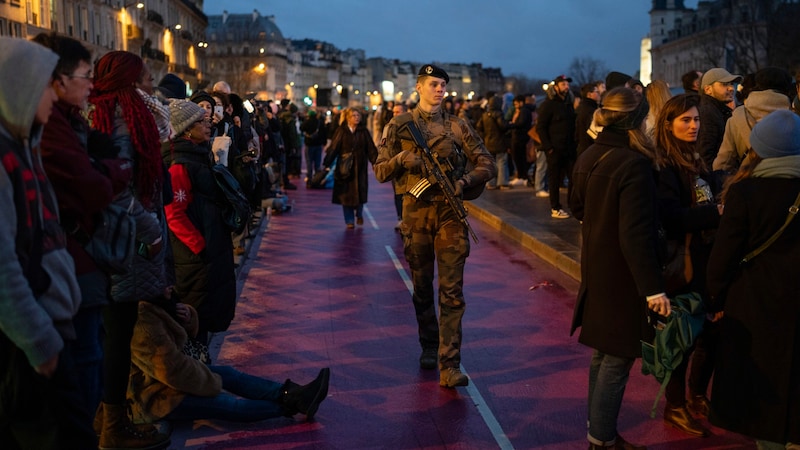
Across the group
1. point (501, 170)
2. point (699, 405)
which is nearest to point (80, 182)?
point (699, 405)

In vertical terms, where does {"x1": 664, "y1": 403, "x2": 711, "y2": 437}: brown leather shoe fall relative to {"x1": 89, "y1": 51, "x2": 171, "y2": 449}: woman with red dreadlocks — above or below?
below

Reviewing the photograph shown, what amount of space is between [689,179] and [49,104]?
3.55 metres

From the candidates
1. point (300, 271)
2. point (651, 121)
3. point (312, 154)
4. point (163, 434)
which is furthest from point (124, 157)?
point (312, 154)

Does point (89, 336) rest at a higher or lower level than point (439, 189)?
lower

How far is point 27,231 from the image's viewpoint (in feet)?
11.6

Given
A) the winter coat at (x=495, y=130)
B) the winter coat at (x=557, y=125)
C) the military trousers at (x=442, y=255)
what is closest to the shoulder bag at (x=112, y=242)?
the military trousers at (x=442, y=255)

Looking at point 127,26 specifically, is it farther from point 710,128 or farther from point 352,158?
point 710,128

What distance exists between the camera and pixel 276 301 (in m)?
10.3

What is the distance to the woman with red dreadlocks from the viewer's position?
5152 millimetres

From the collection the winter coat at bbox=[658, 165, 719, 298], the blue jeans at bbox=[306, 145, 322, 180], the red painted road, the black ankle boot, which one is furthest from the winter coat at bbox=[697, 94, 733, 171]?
the blue jeans at bbox=[306, 145, 322, 180]

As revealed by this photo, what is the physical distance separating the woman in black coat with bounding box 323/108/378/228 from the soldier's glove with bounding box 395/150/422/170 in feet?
28.7

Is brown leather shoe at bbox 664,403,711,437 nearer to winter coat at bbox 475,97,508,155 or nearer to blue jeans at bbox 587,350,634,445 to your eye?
blue jeans at bbox 587,350,634,445

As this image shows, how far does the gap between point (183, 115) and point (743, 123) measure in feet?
13.2

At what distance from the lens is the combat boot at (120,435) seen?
5.50m
